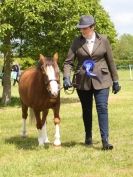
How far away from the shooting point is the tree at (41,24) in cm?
1889

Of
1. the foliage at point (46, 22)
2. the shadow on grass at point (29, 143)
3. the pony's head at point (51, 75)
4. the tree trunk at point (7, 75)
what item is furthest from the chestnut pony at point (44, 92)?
the tree trunk at point (7, 75)

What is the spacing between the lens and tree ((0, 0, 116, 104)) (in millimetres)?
18891

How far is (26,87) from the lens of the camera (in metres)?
10.3

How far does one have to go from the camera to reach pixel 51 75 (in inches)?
339


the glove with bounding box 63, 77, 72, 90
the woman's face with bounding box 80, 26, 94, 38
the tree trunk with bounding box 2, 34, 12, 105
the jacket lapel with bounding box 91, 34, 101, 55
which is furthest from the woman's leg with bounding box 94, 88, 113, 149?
the tree trunk with bounding box 2, 34, 12, 105

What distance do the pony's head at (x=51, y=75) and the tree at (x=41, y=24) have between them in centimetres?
1003

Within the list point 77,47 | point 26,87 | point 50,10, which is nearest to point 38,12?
point 50,10

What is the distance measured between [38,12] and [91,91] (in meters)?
10.7

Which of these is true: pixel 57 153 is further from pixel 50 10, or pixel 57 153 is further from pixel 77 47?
pixel 50 10

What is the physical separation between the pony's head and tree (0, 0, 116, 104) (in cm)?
1003

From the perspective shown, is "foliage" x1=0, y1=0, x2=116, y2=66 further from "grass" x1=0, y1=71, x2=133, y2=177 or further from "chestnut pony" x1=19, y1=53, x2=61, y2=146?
"chestnut pony" x1=19, y1=53, x2=61, y2=146

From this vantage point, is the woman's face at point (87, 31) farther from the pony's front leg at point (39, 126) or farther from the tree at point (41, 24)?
the tree at point (41, 24)

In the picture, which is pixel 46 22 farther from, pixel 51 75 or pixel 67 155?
pixel 67 155

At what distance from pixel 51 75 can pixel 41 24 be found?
1172 cm
